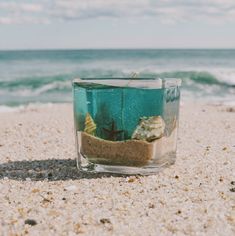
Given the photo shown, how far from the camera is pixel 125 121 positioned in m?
3.98

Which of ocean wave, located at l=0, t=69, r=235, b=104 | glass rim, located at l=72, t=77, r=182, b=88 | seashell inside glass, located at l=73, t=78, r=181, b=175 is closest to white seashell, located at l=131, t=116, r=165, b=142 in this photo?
seashell inside glass, located at l=73, t=78, r=181, b=175

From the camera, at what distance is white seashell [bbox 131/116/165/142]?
3977 mm

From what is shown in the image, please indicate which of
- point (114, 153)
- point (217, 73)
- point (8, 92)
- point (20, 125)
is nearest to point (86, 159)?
point (114, 153)

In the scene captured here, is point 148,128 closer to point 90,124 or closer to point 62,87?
point 90,124

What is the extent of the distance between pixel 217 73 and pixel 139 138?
747 inches

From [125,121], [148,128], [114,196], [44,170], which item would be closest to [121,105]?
[125,121]

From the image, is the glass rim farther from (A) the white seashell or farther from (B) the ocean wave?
(B) the ocean wave

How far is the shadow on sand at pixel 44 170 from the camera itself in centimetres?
413

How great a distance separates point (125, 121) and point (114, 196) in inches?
25.0

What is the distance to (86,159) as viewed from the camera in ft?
13.6

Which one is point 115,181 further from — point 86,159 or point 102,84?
point 102,84

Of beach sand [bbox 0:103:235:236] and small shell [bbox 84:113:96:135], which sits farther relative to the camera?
small shell [bbox 84:113:96:135]

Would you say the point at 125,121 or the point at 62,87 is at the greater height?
the point at 125,121

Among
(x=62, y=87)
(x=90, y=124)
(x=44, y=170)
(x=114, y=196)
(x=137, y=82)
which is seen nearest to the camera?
(x=114, y=196)
